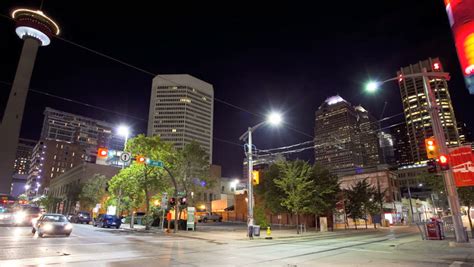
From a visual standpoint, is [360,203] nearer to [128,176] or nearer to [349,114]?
[349,114]

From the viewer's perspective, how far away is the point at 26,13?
110m

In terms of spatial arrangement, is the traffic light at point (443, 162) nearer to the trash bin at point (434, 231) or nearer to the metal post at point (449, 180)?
the metal post at point (449, 180)

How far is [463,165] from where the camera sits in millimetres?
16062

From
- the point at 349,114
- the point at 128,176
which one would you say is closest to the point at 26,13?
the point at 128,176

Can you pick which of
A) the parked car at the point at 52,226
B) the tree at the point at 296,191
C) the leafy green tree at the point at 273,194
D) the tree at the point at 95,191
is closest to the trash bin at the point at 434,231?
the tree at the point at 296,191

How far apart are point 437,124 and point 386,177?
54.2 meters

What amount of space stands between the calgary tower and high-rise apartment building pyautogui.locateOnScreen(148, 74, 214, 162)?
5110 centimetres

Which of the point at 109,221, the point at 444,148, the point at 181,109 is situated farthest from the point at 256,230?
the point at 181,109

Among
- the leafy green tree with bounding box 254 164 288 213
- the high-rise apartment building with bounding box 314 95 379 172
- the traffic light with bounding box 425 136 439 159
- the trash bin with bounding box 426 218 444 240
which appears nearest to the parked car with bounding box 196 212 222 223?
the leafy green tree with bounding box 254 164 288 213

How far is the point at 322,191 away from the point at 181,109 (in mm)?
124169

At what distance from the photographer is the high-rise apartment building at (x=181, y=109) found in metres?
A: 152

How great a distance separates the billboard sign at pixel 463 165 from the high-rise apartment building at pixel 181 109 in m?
134

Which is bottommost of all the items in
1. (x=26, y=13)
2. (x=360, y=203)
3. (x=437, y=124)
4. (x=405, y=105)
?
(x=360, y=203)

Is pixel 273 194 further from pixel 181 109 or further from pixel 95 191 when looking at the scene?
pixel 181 109
